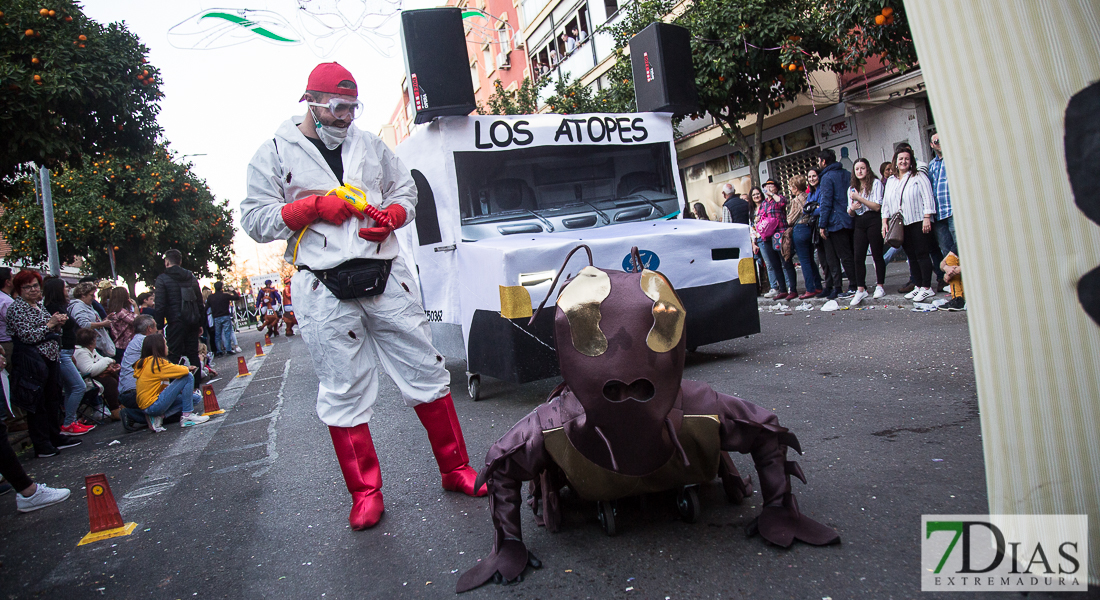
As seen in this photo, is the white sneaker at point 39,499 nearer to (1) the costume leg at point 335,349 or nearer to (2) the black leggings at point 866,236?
(1) the costume leg at point 335,349

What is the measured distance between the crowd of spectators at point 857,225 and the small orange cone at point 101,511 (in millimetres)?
6001

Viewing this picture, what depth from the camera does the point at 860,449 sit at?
11.4ft

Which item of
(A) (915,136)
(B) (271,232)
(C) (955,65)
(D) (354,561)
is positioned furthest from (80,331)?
(A) (915,136)

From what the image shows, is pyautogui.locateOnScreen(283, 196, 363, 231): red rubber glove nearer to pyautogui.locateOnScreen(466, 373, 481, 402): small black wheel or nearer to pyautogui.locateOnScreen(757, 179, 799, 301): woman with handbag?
pyautogui.locateOnScreen(466, 373, 481, 402): small black wheel

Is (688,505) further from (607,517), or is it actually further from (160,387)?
(160,387)

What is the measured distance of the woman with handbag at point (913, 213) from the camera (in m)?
7.86

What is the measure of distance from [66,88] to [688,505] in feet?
24.9

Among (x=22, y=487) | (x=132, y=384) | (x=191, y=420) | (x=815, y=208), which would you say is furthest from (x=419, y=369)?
(x=815, y=208)

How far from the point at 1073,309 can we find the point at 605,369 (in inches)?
45.9

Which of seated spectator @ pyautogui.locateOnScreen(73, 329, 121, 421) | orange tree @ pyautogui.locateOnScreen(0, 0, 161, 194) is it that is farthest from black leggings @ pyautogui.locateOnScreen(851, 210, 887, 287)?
seated spectator @ pyautogui.locateOnScreen(73, 329, 121, 421)

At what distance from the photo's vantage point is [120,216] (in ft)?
69.5

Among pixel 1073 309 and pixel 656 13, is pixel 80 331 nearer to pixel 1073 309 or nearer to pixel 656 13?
pixel 1073 309

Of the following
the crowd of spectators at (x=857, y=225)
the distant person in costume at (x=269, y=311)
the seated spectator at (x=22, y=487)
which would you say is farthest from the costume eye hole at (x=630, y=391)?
the distant person in costume at (x=269, y=311)

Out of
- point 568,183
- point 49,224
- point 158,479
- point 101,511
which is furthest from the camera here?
point 49,224
